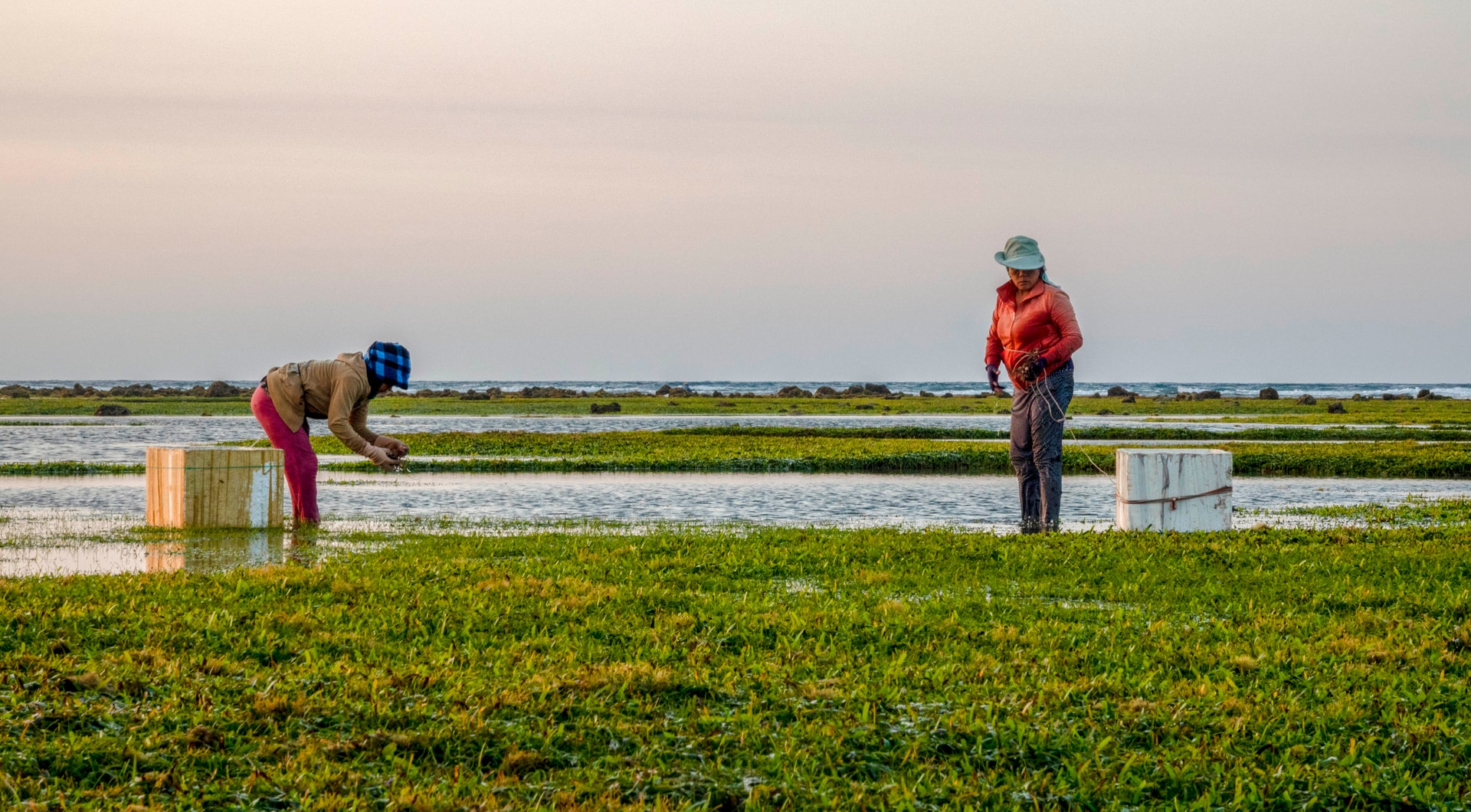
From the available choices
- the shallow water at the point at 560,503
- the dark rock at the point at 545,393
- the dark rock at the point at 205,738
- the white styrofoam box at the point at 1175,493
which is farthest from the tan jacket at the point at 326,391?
the dark rock at the point at 545,393

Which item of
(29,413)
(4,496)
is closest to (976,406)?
(29,413)

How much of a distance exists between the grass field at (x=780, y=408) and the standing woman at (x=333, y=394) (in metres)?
45.9

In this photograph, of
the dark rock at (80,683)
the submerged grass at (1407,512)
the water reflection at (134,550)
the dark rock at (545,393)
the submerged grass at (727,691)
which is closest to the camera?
the submerged grass at (727,691)

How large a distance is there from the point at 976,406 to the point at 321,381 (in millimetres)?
65663

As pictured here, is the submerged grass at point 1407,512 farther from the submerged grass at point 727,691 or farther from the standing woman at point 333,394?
the standing woman at point 333,394

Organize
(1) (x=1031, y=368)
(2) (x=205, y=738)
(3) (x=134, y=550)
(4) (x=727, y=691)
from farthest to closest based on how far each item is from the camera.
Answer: (1) (x=1031, y=368)
(3) (x=134, y=550)
(4) (x=727, y=691)
(2) (x=205, y=738)

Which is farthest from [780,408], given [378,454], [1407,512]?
[378,454]

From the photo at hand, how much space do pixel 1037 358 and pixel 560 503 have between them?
23.8ft

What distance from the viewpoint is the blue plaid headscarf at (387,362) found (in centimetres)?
1118

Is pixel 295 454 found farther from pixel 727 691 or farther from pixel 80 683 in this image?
pixel 727 691

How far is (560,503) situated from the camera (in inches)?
622

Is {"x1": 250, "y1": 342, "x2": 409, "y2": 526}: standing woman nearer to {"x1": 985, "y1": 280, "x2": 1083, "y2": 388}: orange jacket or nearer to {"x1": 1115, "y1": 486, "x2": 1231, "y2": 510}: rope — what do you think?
{"x1": 985, "y1": 280, "x2": 1083, "y2": 388}: orange jacket

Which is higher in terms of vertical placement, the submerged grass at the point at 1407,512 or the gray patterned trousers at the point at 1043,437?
the gray patterned trousers at the point at 1043,437

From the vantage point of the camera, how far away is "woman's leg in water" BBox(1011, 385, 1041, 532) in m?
11.3
